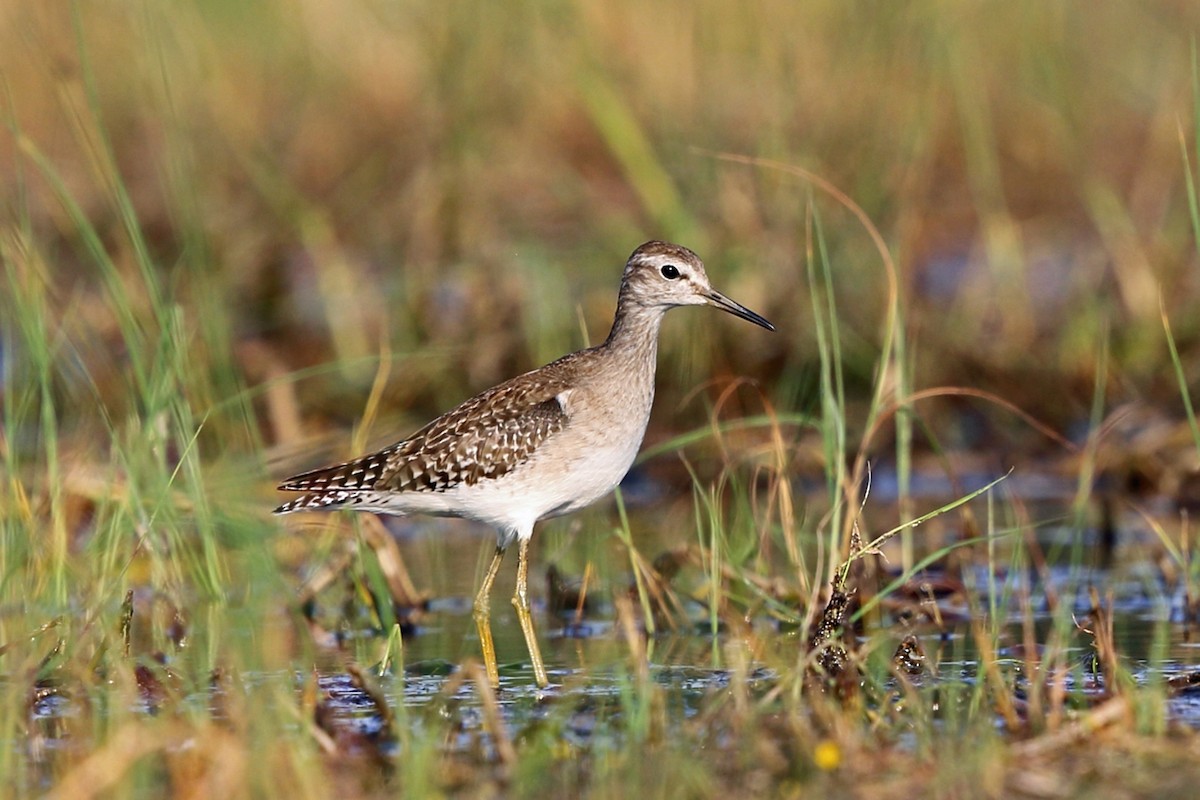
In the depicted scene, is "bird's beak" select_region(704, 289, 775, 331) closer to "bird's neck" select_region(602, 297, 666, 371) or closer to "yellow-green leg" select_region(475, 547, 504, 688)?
"bird's neck" select_region(602, 297, 666, 371)

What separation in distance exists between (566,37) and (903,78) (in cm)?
235

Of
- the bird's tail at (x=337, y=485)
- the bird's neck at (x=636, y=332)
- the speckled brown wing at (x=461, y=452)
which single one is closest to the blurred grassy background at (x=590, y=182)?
the bird's neck at (x=636, y=332)

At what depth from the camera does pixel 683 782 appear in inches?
196

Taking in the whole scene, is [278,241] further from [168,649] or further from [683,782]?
[683,782]

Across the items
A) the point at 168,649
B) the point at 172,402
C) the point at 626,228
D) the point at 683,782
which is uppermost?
the point at 626,228

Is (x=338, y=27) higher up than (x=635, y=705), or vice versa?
(x=338, y=27)

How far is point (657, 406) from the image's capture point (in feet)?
35.6

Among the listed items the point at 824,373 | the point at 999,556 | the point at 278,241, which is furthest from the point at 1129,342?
the point at 278,241

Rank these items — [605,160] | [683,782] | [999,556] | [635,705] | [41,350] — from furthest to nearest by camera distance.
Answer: [605,160] → [999,556] → [41,350] → [635,705] → [683,782]

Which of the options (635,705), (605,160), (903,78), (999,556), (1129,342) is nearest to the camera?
(635,705)

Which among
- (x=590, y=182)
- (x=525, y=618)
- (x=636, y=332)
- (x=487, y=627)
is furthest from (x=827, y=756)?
(x=590, y=182)

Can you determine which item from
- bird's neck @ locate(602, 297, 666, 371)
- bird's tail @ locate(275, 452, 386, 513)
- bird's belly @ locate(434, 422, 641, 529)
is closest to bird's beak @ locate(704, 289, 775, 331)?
bird's neck @ locate(602, 297, 666, 371)

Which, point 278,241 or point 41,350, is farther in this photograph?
point 278,241

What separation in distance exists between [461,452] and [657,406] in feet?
10.9
